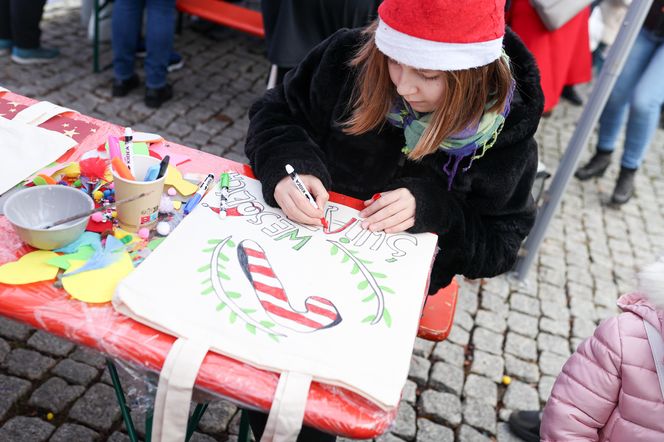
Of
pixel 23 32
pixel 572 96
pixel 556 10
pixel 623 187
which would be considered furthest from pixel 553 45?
pixel 23 32

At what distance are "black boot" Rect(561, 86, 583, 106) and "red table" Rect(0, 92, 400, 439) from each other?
5.26m

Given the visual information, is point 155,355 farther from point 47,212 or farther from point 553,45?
point 553,45

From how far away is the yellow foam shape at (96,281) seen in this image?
1.14m

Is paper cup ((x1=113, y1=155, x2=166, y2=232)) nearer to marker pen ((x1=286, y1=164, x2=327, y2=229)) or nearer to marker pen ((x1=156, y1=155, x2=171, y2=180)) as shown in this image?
marker pen ((x1=156, y1=155, x2=171, y2=180))

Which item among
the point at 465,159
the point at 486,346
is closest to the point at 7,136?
the point at 465,159

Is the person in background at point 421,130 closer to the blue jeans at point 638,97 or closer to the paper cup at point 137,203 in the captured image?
the paper cup at point 137,203

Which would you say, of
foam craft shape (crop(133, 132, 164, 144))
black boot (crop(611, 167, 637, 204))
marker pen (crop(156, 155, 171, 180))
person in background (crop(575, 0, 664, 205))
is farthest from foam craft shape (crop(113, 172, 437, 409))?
black boot (crop(611, 167, 637, 204))

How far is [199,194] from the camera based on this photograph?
146 cm

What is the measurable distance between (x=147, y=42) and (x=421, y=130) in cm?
299

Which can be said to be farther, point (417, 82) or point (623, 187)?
point (623, 187)

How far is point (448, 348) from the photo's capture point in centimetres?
276

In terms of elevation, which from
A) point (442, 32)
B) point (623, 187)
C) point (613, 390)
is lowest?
point (623, 187)

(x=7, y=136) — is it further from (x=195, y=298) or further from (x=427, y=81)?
(x=427, y=81)

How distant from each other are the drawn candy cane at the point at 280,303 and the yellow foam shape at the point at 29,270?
1.27 ft
